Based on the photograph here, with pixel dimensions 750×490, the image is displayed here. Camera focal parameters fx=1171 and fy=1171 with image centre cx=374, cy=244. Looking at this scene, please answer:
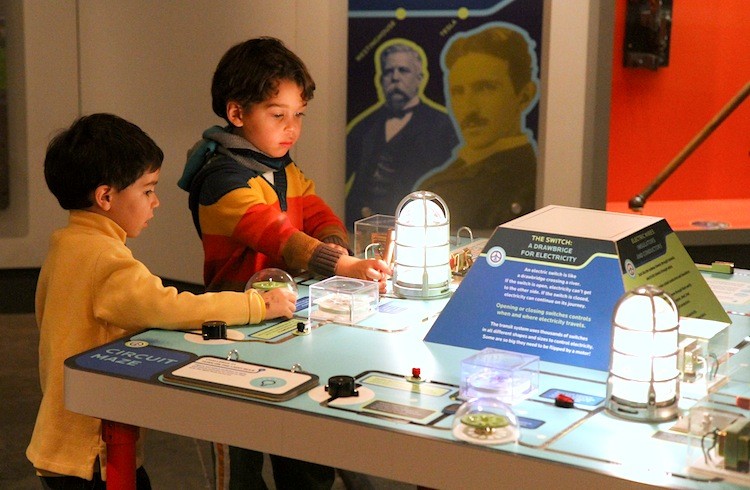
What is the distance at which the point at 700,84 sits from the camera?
5.46 meters

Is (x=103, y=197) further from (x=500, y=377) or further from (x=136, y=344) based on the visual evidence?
(x=500, y=377)

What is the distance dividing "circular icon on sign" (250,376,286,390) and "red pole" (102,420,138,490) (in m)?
0.30

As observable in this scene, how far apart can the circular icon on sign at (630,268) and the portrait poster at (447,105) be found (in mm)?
2717

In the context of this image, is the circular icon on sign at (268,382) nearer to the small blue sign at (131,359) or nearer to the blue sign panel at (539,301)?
the small blue sign at (131,359)

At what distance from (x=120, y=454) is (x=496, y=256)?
0.85 metres

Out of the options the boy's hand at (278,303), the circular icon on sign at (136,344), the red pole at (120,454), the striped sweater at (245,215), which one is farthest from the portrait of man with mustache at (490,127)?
the red pole at (120,454)

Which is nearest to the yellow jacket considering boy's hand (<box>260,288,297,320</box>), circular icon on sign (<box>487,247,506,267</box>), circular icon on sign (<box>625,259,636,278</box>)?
boy's hand (<box>260,288,297,320</box>)

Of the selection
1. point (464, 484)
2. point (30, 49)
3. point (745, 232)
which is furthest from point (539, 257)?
point (30, 49)

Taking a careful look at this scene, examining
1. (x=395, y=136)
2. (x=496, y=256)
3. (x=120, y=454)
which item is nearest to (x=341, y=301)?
(x=496, y=256)

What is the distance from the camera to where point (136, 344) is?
Answer: 237cm

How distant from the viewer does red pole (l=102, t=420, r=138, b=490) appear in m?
2.25

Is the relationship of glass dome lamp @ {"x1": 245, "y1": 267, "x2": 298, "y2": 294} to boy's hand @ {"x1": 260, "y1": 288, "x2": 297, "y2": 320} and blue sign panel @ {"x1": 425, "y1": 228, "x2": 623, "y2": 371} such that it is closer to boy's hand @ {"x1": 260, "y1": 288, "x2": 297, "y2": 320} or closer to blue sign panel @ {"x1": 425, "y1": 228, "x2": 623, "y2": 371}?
boy's hand @ {"x1": 260, "y1": 288, "x2": 297, "y2": 320}

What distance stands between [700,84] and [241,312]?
11.8ft

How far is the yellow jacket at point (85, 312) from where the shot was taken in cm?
237
